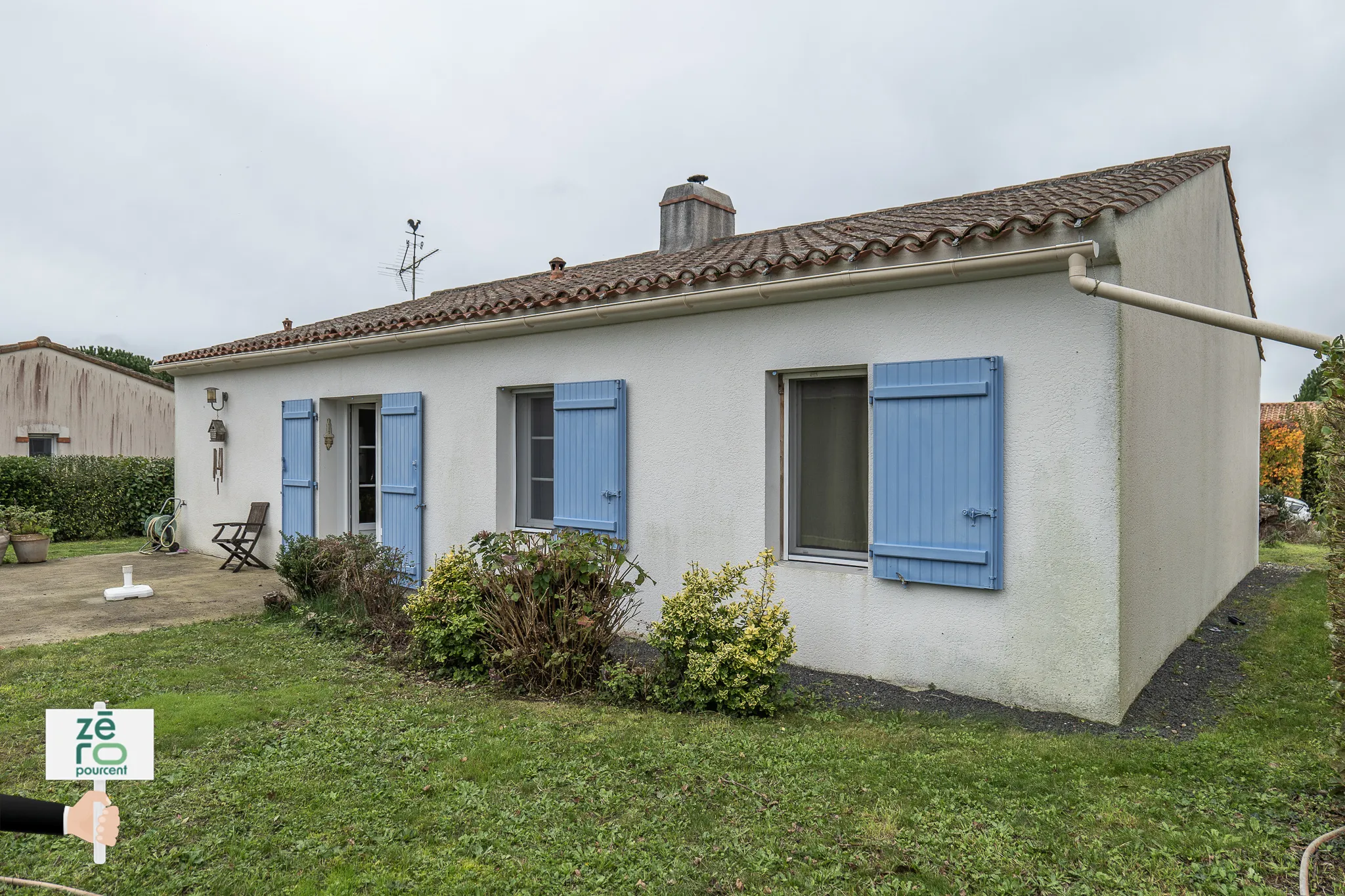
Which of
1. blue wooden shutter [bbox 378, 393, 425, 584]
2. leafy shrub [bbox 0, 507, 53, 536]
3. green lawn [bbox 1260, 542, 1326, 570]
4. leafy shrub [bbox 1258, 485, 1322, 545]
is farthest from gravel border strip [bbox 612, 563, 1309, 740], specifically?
leafy shrub [bbox 1258, 485, 1322, 545]

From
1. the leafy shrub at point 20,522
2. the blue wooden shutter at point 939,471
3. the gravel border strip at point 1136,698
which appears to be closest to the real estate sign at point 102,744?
the gravel border strip at point 1136,698

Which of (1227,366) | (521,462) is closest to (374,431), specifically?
(521,462)

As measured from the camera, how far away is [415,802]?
3.48 meters

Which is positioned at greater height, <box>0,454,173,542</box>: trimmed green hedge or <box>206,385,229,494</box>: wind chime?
<box>206,385,229,494</box>: wind chime

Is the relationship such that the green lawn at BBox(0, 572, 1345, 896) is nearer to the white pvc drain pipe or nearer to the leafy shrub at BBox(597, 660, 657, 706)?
the leafy shrub at BBox(597, 660, 657, 706)

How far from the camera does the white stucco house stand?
189 inches

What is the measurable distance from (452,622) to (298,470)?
5.27 metres

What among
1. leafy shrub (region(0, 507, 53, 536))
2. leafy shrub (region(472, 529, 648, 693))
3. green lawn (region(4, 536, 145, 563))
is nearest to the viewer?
leafy shrub (region(472, 529, 648, 693))

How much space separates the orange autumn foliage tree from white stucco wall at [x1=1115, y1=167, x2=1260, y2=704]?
9623mm

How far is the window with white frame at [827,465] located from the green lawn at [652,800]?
1.52m

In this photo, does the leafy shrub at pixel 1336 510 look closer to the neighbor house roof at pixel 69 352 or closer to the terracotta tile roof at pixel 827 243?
the terracotta tile roof at pixel 827 243

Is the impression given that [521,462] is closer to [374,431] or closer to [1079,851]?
[374,431]

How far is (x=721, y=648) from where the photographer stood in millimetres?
4801

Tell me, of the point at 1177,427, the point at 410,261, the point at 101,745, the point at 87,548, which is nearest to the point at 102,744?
the point at 101,745
